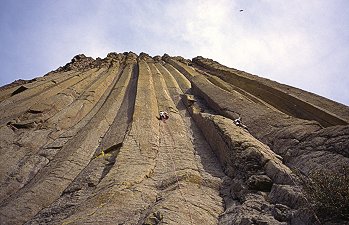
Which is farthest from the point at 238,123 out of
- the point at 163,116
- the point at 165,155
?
the point at 163,116

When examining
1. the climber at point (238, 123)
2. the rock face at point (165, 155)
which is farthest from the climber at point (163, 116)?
the climber at point (238, 123)

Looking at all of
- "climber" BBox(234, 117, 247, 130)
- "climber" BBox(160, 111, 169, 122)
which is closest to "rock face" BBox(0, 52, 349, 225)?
"climber" BBox(234, 117, 247, 130)

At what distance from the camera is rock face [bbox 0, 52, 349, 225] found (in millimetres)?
7595

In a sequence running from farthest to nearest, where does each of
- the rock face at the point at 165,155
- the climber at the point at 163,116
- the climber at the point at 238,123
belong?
the climber at the point at 163,116 < the climber at the point at 238,123 < the rock face at the point at 165,155

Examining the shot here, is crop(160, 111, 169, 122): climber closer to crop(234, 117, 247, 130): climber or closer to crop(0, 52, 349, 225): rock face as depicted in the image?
crop(0, 52, 349, 225): rock face

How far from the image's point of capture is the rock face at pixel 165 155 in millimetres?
7595

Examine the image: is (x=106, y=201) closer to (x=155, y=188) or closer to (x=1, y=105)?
(x=155, y=188)

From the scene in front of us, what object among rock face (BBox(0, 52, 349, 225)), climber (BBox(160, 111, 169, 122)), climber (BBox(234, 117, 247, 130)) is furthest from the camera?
climber (BBox(160, 111, 169, 122))

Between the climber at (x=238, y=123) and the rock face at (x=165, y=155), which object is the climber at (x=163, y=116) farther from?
the climber at (x=238, y=123)

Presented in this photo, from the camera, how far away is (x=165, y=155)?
11.8m

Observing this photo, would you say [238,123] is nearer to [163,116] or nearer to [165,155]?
[165,155]

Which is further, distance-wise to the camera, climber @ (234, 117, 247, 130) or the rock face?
climber @ (234, 117, 247, 130)

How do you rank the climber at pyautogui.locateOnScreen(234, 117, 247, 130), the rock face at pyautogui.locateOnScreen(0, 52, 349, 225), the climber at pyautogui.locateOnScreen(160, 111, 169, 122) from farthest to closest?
the climber at pyautogui.locateOnScreen(160, 111, 169, 122) < the climber at pyautogui.locateOnScreen(234, 117, 247, 130) < the rock face at pyautogui.locateOnScreen(0, 52, 349, 225)

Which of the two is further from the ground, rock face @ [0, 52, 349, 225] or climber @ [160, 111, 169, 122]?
climber @ [160, 111, 169, 122]
